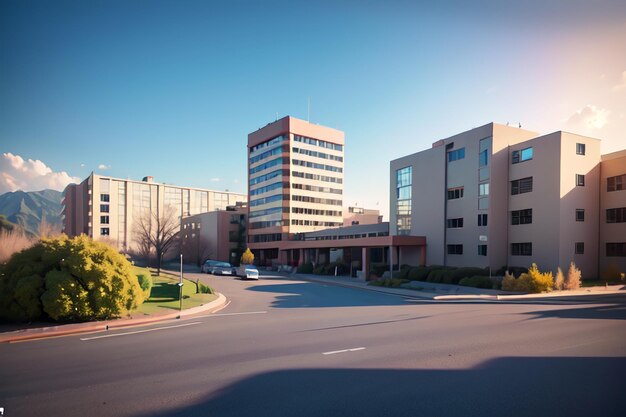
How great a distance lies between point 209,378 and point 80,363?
136 inches

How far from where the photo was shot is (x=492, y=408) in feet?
19.5

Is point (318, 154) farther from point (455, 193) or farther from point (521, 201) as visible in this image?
point (521, 201)

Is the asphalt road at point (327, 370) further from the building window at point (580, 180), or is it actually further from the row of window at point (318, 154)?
the row of window at point (318, 154)

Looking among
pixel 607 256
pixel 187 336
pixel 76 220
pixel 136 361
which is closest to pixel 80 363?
pixel 136 361

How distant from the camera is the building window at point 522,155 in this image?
31778 millimetres

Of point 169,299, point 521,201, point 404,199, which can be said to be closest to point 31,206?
point 404,199

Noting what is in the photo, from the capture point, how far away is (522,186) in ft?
107

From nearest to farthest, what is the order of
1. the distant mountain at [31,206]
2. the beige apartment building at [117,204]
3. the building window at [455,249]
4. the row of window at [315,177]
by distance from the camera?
the building window at [455,249] → the row of window at [315,177] → the beige apartment building at [117,204] → the distant mountain at [31,206]

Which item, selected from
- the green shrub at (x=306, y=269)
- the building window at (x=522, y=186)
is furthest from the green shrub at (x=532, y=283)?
the green shrub at (x=306, y=269)

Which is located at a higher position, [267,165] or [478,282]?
[267,165]

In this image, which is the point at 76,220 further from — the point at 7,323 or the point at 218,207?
the point at 7,323

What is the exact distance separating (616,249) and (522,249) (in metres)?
7.01

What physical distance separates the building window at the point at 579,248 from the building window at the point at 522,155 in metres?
7.86

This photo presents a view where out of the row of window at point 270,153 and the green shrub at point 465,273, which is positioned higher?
the row of window at point 270,153
